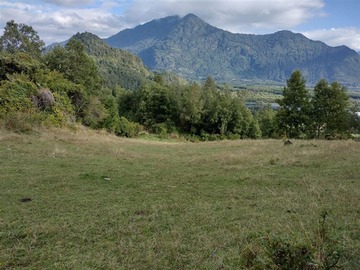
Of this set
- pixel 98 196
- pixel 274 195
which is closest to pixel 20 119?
pixel 98 196

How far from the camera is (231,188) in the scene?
8922 mm

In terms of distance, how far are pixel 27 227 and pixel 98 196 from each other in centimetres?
242

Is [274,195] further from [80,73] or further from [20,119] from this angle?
[80,73]

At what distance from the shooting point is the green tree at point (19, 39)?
1969 inches

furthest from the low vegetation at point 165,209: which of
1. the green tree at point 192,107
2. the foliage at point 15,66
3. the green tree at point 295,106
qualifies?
the green tree at point 192,107

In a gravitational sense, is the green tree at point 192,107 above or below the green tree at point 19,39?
below

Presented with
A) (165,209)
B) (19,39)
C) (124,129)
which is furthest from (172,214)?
(19,39)

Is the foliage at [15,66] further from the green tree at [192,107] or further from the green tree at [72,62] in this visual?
the green tree at [192,107]

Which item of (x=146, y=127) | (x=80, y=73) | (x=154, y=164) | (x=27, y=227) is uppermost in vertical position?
(x=80, y=73)

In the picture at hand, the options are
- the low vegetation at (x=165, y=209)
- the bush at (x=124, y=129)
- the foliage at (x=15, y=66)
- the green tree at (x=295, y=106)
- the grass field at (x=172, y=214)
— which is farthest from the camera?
the green tree at (x=295, y=106)

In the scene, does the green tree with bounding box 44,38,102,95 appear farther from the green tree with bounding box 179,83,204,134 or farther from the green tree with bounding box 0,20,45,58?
the green tree with bounding box 179,83,204,134

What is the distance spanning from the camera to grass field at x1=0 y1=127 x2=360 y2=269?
445 cm

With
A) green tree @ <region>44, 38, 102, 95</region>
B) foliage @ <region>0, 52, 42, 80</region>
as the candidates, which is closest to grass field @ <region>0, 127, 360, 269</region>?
foliage @ <region>0, 52, 42, 80</region>

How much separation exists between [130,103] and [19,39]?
25.5 metres
